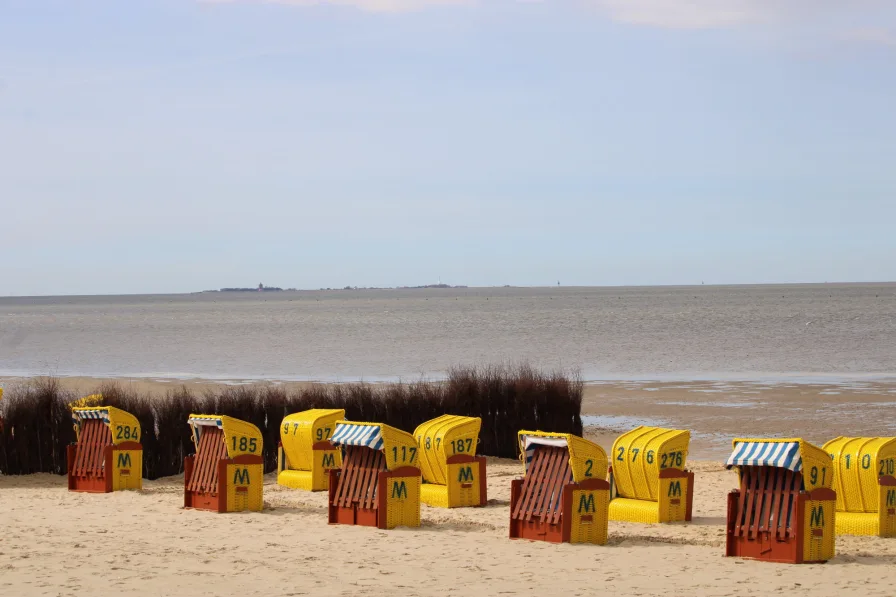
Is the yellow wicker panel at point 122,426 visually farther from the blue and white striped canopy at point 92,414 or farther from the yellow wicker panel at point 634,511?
the yellow wicker panel at point 634,511

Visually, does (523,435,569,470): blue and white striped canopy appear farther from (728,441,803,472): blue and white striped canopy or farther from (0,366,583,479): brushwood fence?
(0,366,583,479): brushwood fence

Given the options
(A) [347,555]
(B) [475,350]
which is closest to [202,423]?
(A) [347,555]

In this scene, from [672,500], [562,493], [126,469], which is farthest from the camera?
[126,469]

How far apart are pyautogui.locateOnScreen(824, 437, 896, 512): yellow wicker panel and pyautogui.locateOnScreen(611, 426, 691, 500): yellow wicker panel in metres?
1.84

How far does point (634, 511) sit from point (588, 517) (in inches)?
70.0

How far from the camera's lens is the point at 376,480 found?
13.7 m

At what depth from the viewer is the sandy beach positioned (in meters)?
9.97

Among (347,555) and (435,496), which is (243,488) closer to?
(435,496)

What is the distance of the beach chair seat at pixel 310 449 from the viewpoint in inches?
678

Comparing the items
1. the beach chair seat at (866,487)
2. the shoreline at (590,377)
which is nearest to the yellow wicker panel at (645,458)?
the beach chair seat at (866,487)

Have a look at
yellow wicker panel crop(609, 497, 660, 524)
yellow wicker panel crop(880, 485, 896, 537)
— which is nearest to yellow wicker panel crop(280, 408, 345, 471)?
yellow wicker panel crop(609, 497, 660, 524)

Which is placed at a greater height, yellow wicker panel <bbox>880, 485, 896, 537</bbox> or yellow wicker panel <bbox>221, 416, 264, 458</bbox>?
yellow wicker panel <bbox>221, 416, 264, 458</bbox>

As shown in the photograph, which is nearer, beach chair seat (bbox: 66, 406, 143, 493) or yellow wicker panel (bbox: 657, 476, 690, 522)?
yellow wicker panel (bbox: 657, 476, 690, 522)

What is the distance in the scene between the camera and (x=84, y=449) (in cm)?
1741
